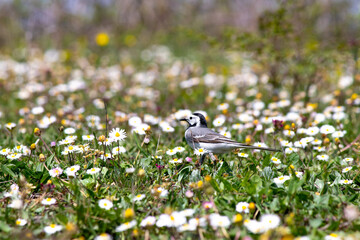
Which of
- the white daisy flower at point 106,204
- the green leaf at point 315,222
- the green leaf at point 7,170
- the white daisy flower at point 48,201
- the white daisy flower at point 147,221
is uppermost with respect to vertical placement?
the green leaf at point 7,170

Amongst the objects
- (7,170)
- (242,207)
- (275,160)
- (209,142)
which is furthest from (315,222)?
(7,170)

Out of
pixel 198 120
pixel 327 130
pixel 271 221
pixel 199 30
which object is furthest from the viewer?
pixel 199 30

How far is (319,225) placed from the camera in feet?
8.99

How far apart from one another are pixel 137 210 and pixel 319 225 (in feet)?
4.59

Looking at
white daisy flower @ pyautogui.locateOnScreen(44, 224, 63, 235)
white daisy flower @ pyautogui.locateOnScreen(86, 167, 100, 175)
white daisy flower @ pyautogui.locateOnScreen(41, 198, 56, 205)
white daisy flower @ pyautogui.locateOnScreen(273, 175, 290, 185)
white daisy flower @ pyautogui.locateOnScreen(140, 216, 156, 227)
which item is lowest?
white daisy flower @ pyautogui.locateOnScreen(273, 175, 290, 185)

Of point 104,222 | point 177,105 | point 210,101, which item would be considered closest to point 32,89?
point 177,105

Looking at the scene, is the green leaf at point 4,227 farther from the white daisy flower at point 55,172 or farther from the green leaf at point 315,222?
the green leaf at point 315,222

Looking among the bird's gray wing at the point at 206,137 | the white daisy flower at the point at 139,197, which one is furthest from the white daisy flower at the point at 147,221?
the bird's gray wing at the point at 206,137

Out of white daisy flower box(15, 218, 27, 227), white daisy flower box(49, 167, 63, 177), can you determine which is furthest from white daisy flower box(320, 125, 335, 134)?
white daisy flower box(15, 218, 27, 227)

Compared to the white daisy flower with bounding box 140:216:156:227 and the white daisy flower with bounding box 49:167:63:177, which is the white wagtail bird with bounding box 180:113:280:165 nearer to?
the white daisy flower with bounding box 140:216:156:227

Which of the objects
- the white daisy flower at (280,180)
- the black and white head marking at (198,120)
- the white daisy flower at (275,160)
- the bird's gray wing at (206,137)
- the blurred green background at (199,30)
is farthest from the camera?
the blurred green background at (199,30)

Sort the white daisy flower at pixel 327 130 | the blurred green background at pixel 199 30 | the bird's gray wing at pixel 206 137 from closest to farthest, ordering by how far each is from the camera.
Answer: the bird's gray wing at pixel 206 137, the white daisy flower at pixel 327 130, the blurred green background at pixel 199 30

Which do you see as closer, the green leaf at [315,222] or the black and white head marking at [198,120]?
the green leaf at [315,222]

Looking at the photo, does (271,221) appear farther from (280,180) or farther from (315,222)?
(280,180)
